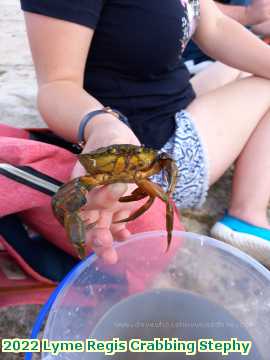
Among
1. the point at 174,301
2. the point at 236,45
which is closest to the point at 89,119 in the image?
the point at 174,301

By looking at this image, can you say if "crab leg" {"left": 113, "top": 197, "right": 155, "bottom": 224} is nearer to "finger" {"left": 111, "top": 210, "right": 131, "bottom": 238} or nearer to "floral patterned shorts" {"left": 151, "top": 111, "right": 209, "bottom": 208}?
"finger" {"left": 111, "top": 210, "right": 131, "bottom": 238}

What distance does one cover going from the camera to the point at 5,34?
276cm

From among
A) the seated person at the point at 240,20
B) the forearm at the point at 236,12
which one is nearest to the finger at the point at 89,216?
the seated person at the point at 240,20

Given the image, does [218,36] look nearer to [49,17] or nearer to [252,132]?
[252,132]

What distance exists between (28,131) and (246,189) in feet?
2.24

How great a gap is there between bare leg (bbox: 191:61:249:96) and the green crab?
1006 millimetres

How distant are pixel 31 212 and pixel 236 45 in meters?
0.93

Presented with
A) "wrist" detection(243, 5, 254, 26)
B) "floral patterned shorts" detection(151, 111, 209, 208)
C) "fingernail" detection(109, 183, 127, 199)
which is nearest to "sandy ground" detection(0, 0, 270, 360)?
"floral patterned shorts" detection(151, 111, 209, 208)

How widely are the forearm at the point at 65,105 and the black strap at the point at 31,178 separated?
160 millimetres

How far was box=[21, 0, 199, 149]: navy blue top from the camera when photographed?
1.24 m

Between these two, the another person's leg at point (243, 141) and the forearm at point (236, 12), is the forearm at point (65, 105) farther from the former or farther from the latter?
the forearm at point (236, 12)

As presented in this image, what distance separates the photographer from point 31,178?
3.35 ft

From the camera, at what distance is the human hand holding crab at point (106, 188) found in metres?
0.81

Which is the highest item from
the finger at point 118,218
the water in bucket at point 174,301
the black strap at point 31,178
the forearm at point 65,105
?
the forearm at point 65,105
